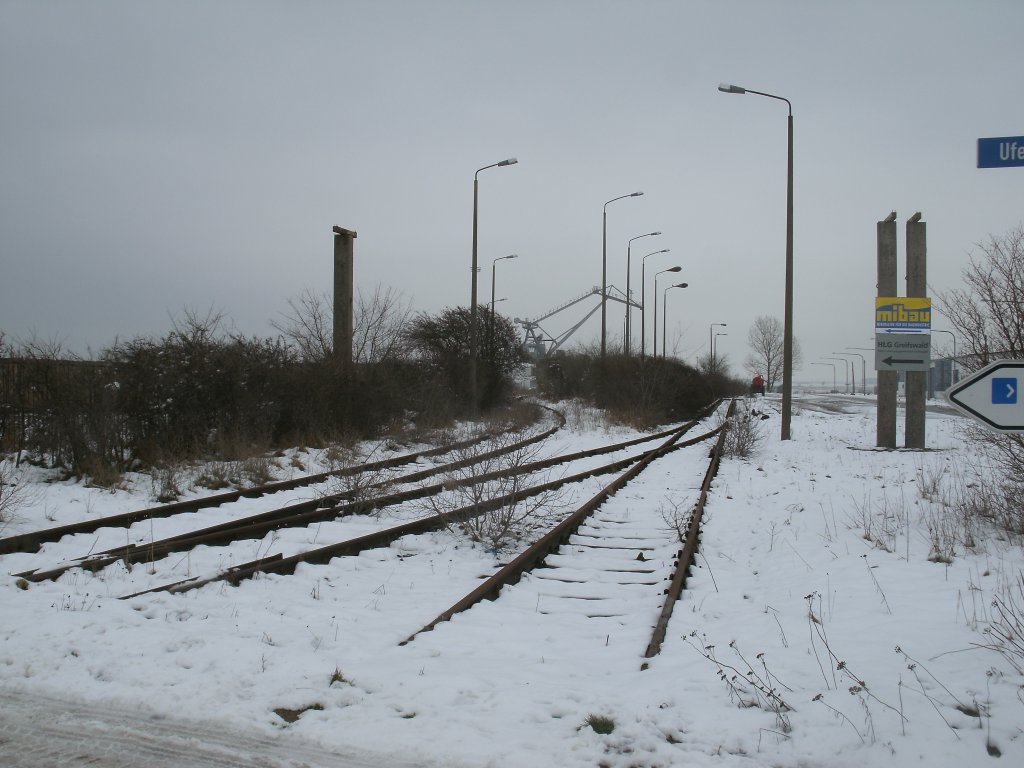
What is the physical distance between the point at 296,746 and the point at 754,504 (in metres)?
8.80

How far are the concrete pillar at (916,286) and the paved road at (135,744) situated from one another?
52.3 ft

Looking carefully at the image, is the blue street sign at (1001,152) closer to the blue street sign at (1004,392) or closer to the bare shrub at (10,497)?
the blue street sign at (1004,392)

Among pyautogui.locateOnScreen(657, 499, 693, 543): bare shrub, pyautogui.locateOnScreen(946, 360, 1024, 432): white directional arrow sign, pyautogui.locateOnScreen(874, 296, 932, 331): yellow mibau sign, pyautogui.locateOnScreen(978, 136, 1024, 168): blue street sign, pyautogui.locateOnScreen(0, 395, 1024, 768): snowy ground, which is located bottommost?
pyautogui.locateOnScreen(0, 395, 1024, 768): snowy ground

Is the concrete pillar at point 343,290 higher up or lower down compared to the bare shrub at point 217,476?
higher up

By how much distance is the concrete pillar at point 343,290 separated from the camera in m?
20.7

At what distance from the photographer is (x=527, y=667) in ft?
16.1

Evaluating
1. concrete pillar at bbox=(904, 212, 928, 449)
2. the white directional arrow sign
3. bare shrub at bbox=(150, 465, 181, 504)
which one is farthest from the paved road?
concrete pillar at bbox=(904, 212, 928, 449)

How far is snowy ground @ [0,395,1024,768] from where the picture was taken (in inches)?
152

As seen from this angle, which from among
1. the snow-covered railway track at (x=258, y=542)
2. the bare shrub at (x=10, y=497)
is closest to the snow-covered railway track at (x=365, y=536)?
the snow-covered railway track at (x=258, y=542)

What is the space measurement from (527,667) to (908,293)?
1512cm

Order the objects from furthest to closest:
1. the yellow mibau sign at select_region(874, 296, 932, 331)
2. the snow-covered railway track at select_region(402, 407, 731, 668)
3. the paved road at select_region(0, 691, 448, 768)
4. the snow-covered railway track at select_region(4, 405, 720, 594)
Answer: the yellow mibau sign at select_region(874, 296, 932, 331)
the snow-covered railway track at select_region(4, 405, 720, 594)
the snow-covered railway track at select_region(402, 407, 731, 668)
the paved road at select_region(0, 691, 448, 768)

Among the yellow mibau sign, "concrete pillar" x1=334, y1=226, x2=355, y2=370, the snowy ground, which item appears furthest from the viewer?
"concrete pillar" x1=334, y1=226, x2=355, y2=370

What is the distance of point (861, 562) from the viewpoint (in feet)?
24.3

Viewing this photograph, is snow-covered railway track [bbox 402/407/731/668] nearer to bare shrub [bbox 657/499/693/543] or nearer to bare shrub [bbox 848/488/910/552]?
bare shrub [bbox 657/499/693/543]
